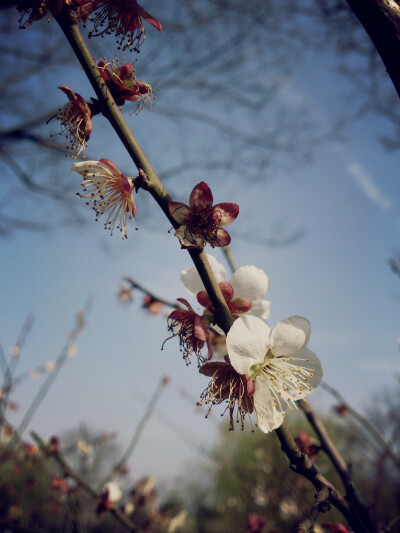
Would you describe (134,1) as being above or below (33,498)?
above

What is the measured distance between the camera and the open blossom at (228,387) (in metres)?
0.67

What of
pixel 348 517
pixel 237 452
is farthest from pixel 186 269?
pixel 237 452

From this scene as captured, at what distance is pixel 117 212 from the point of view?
85 centimetres

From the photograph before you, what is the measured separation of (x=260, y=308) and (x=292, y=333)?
120mm

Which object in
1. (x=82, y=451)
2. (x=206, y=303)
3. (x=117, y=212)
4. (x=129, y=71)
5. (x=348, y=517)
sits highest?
(x=129, y=71)

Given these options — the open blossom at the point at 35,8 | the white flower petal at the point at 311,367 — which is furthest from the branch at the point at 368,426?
the open blossom at the point at 35,8

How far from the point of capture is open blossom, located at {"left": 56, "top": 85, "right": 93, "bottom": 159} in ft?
2.31

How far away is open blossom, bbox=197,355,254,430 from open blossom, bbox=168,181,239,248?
23cm

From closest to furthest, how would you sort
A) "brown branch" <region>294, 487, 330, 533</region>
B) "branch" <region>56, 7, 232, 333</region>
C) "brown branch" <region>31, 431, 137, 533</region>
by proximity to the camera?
"brown branch" <region>294, 487, 330, 533</region> < "branch" <region>56, 7, 232, 333</region> < "brown branch" <region>31, 431, 137, 533</region>

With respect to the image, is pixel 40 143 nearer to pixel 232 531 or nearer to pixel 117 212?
pixel 117 212

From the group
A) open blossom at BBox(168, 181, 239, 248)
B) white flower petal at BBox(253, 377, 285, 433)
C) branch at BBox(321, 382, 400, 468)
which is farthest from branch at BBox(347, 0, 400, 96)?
branch at BBox(321, 382, 400, 468)

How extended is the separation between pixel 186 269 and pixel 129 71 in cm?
42

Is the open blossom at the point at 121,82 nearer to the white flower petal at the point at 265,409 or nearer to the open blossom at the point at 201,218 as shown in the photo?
the open blossom at the point at 201,218

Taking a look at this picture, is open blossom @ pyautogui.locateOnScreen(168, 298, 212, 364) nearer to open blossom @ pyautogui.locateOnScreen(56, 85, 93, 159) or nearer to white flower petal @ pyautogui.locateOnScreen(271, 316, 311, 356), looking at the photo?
white flower petal @ pyautogui.locateOnScreen(271, 316, 311, 356)
